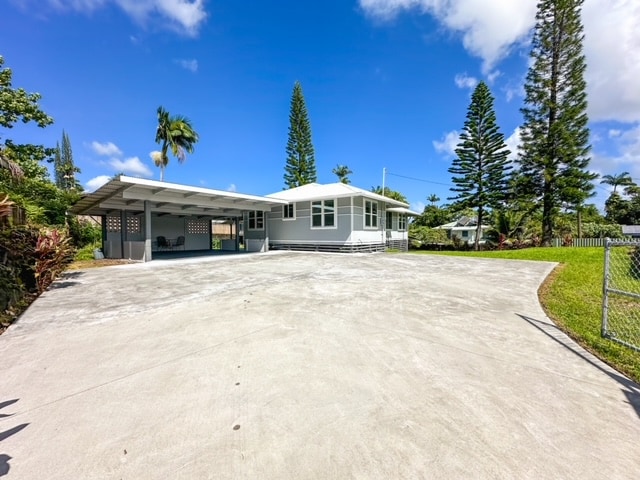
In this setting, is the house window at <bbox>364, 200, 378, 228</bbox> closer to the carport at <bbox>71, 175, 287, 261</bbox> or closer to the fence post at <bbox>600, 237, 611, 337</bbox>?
the carport at <bbox>71, 175, 287, 261</bbox>

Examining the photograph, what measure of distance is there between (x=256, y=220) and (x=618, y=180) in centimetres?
5718

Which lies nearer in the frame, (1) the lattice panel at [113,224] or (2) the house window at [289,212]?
(1) the lattice panel at [113,224]

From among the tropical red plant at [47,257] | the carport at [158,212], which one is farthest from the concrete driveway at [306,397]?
the carport at [158,212]

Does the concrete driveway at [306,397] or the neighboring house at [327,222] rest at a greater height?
the neighboring house at [327,222]

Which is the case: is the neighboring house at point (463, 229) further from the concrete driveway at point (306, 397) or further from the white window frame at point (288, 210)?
the concrete driveway at point (306, 397)

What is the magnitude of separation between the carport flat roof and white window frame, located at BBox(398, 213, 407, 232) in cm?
985

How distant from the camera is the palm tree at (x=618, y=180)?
4222 centimetres

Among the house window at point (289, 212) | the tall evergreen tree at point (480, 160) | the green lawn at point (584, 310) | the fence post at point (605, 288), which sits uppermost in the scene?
the tall evergreen tree at point (480, 160)

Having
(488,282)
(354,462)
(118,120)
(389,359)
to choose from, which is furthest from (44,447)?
(118,120)

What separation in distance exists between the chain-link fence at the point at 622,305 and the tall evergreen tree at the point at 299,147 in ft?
87.1

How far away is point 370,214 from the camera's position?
15.6 meters

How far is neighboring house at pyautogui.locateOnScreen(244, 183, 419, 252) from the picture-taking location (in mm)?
14141

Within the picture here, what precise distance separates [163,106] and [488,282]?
22.7 meters

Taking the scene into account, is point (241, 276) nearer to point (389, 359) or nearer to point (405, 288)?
point (405, 288)
